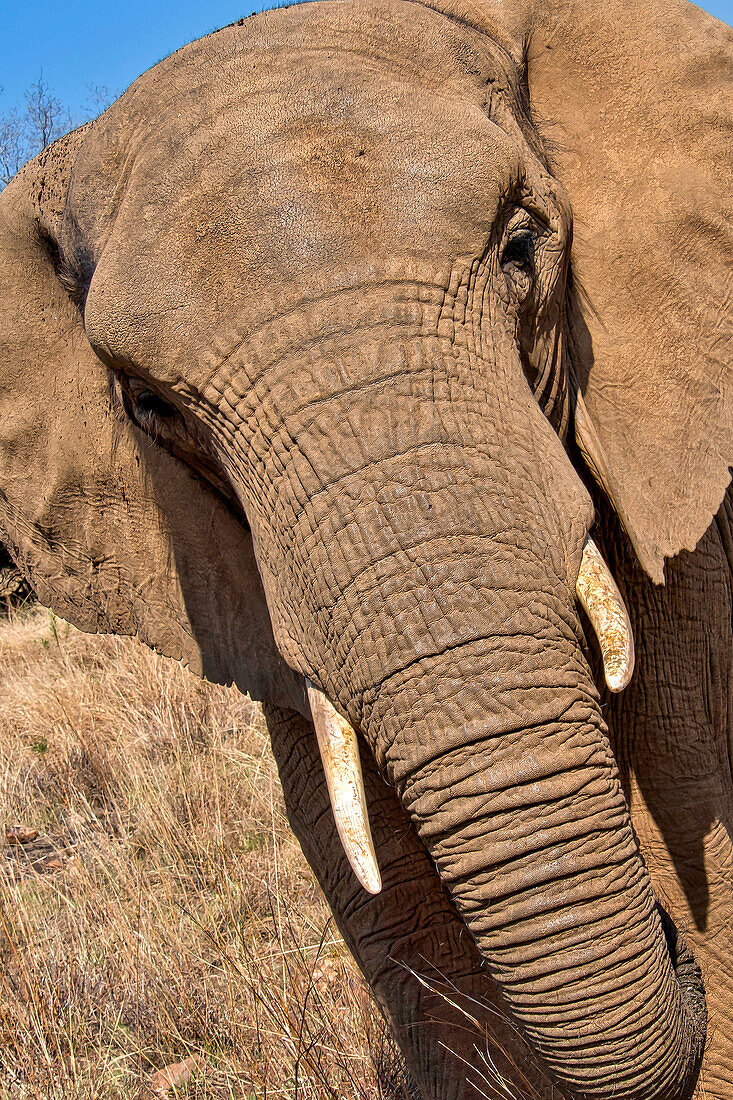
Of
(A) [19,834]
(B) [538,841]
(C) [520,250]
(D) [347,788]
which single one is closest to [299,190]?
(C) [520,250]

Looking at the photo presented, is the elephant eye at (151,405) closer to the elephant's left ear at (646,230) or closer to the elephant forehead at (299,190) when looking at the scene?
the elephant forehead at (299,190)

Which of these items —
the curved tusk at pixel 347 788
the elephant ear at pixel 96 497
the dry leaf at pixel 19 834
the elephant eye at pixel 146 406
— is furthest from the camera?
the dry leaf at pixel 19 834

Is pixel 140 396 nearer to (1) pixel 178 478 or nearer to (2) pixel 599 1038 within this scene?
(1) pixel 178 478

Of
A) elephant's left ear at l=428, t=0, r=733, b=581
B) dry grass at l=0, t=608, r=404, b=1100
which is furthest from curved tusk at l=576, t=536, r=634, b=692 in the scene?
dry grass at l=0, t=608, r=404, b=1100

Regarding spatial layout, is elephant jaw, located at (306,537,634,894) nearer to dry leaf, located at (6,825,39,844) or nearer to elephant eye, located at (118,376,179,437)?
Answer: elephant eye, located at (118,376,179,437)

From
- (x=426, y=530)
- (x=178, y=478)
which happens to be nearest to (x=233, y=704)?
(x=178, y=478)

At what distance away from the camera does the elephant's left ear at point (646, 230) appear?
8.59ft

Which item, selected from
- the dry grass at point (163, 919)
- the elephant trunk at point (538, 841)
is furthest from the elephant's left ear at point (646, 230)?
the dry grass at point (163, 919)

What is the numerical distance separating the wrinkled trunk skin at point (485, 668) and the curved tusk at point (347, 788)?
0.05 meters

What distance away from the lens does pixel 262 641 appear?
2.93 m

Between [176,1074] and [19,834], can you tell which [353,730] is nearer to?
[176,1074]

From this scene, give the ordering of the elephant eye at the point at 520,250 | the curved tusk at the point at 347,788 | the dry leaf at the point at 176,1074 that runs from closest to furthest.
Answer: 1. the curved tusk at the point at 347,788
2. the elephant eye at the point at 520,250
3. the dry leaf at the point at 176,1074

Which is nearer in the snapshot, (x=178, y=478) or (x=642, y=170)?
(x=642, y=170)

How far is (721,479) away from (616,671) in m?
0.79
